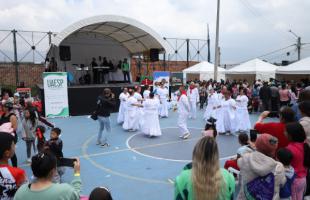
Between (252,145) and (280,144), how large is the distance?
75 cm

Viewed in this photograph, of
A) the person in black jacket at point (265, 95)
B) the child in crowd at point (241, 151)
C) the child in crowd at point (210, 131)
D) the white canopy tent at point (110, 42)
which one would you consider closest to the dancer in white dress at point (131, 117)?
the child in crowd at point (210, 131)

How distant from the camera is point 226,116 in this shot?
11.0 metres

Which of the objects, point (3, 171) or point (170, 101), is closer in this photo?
point (3, 171)

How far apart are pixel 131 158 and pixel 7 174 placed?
5.37m

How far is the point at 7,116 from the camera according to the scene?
6.50 m

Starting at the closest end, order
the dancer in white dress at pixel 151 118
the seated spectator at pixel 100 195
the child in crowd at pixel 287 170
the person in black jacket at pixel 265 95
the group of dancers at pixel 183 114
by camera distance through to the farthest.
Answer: the seated spectator at pixel 100 195
the child in crowd at pixel 287 170
the group of dancers at pixel 183 114
the dancer in white dress at pixel 151 118
the person in black jacket at pixel 265 95

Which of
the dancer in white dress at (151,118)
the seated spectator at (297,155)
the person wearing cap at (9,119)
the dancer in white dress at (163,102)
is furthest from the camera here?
the dancer in white dress at (163,102)

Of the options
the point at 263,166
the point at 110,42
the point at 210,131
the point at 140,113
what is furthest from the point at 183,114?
the point at 110,42

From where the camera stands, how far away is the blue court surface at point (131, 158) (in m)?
6.12

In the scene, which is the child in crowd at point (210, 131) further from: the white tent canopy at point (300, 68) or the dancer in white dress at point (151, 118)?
the white tent canopy at point (300, 68)

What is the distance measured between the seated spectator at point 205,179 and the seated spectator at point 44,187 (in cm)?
100

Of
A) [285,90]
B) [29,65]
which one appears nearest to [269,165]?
[285,90]

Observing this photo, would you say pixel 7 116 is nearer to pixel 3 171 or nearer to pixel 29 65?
pixel 3 171

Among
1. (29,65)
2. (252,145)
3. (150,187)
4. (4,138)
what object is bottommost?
(150,187)
